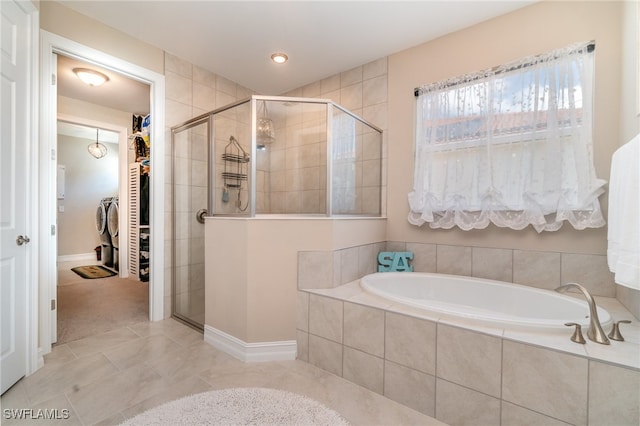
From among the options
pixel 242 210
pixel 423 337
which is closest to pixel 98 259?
pixel 242 210

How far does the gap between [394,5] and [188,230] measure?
258cm

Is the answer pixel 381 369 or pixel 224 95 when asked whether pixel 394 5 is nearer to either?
pixel 224 95

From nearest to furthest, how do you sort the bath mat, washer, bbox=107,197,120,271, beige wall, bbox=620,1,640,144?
beige wall, bbox=620,1,640,144, the bath mat, washer, bbox=107,197,120,271

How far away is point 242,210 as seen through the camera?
2080 mm

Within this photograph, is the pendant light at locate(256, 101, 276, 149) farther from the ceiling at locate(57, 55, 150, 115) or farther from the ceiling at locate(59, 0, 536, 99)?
the ceiling at locate(57, 55, 150, 115)

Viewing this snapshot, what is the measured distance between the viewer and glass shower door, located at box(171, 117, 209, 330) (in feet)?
8.22

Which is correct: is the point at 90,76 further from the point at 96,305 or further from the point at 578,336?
the point at 578,336

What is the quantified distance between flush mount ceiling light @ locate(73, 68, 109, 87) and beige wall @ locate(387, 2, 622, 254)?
3103mm

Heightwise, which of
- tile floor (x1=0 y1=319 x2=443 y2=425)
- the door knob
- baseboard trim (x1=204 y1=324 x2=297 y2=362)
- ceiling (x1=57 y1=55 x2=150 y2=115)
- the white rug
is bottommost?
tile floor (x1=0 y1=319 x2=443 y2=425)

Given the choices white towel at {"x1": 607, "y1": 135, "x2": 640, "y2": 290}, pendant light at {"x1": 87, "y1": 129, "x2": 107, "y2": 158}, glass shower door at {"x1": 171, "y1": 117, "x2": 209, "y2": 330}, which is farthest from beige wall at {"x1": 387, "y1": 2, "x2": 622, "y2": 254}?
pendant light at {"x1": 87, "y1": 129, "x2": 107, "y2": 158}

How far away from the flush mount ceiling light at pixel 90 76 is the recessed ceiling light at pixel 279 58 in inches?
74.6

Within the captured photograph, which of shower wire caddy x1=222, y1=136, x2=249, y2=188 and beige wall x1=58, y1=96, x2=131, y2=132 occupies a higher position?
beige wall x1=58, y1=96, x2=131, y2=132

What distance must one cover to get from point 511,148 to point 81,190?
7.02 metres

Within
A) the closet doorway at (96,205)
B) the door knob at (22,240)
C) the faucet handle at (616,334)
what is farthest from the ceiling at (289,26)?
the faucet handle at (616,334)
